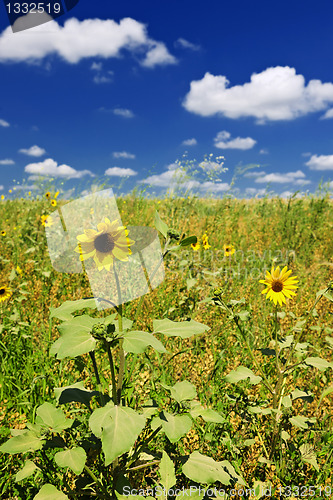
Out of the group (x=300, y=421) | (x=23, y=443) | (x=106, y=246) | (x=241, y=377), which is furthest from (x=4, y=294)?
(x=300, y=421)

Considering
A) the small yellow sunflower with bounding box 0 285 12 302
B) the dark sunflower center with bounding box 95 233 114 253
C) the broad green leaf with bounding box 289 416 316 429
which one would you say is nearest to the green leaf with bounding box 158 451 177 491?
the broad green leaf with bounding box 289 416 316 429

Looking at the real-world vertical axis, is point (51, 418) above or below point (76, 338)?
below

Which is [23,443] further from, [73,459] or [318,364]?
[318,364]

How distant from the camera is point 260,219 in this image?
6.93m

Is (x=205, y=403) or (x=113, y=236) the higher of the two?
(x=113, y=236)

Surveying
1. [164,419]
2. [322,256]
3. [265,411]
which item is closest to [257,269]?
[322,256]

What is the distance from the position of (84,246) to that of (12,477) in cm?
117

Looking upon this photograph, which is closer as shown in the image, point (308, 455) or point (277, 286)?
point (308, 455)

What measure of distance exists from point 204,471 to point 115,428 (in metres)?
0.43

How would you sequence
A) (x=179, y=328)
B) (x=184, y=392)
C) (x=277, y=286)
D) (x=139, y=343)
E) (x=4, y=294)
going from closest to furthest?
(x=139, y=343), (x=179, y=328), (x=184, y=392), (x=277, y=286), (x=4, y=294)

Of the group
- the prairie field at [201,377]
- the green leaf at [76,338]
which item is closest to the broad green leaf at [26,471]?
the prairie field at [201,377]

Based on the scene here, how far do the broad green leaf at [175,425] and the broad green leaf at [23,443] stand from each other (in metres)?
0.45

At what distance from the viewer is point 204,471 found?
116 cm

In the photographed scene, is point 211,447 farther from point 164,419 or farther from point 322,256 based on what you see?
point 322,256
